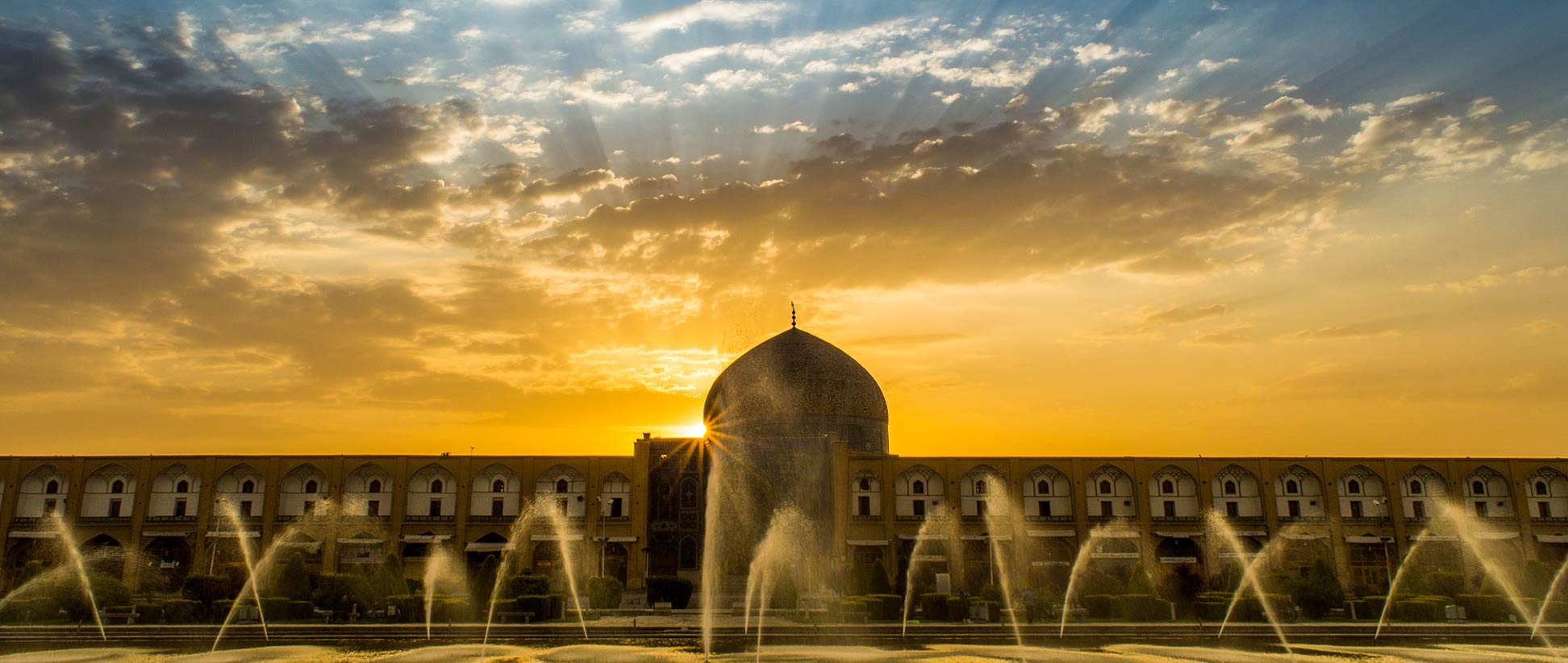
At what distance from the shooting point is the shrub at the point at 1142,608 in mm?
38219

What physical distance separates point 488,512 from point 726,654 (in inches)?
1178

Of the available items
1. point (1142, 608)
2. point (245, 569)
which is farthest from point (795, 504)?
point (245, 569)

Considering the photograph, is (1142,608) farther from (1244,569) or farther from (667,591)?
(667,591)

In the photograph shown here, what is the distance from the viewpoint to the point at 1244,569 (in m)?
49.4

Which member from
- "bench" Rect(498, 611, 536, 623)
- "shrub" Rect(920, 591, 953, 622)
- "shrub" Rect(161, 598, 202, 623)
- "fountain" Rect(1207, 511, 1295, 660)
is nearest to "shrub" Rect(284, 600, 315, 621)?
"shrub" Rect(161, 598, 202, 623)

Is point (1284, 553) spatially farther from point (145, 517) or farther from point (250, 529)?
point (145, 517)

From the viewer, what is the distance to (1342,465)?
53.6 meters

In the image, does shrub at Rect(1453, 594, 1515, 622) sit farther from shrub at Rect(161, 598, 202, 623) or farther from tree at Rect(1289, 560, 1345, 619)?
shrub at Rect(161, 598, 202, 623)

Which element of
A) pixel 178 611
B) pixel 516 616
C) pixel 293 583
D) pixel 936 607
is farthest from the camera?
pixel 293 583

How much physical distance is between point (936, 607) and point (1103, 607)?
5.94 metres

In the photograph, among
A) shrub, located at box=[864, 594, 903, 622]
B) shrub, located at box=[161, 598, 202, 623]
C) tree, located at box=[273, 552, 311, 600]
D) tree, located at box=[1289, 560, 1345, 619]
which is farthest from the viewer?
tree, located at box=[273, 552, 311, 600]

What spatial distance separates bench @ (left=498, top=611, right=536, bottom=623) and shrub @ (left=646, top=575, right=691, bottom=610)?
9.17 metres

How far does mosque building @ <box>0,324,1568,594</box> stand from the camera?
51906 millimetres

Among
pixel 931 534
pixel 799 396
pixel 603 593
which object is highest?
pixel 799 396
